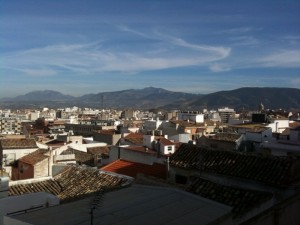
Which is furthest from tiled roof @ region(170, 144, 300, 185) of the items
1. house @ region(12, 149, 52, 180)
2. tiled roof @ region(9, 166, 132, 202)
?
house @ region(12, 149, 52, 180)

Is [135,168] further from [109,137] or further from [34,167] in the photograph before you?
[109,137]

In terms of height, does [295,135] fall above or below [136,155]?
above

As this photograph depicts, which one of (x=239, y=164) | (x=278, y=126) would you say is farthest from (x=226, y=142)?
(x=278, y=126)

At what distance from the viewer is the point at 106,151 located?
36.6 metres

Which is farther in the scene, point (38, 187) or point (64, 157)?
point (64, 157)

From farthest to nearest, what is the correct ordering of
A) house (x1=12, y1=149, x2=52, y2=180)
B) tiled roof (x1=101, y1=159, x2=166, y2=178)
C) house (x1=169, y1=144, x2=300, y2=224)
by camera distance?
house (x1=12, y1=149, x2=52, y2=180) → tiled roof (x1=101, y1=159, x2=166, y2=178) → house (x1=169, y1=144, x2=300, y2=224)

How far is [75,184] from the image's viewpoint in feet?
60.0

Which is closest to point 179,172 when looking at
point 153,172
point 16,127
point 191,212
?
point 153,172

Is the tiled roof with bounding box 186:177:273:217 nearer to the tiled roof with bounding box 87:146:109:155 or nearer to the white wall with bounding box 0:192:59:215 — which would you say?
the white wall with bounding box 0:192:59:215

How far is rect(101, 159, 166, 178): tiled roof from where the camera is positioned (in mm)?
19520

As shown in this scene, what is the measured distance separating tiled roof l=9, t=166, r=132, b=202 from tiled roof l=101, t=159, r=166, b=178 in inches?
88.2

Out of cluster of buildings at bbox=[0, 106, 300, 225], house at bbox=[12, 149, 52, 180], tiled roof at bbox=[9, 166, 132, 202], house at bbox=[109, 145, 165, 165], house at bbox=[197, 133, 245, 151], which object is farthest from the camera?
house at bbox=[197, 133, 245, 151]

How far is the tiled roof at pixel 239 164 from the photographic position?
47.5ft

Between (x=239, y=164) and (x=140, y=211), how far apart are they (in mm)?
7474
